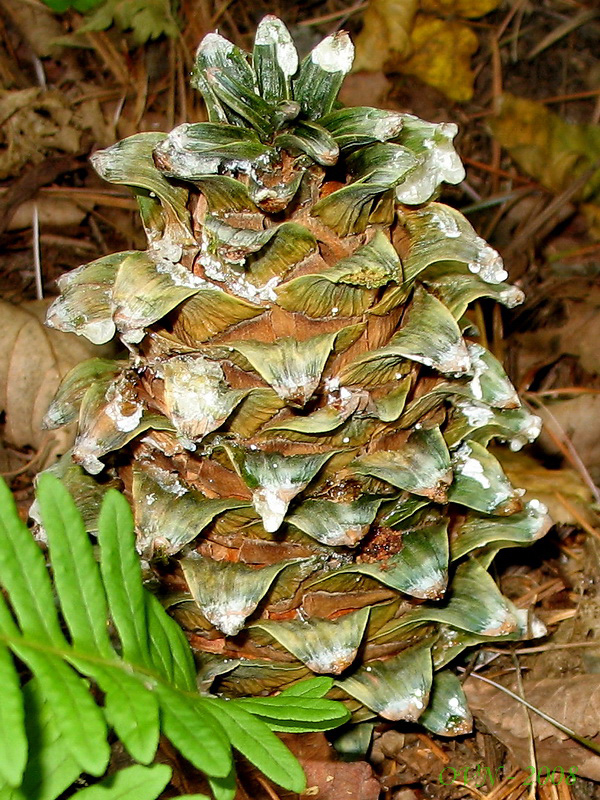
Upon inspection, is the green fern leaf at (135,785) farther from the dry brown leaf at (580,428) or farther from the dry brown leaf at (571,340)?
the dry brown leaf at (571,340)

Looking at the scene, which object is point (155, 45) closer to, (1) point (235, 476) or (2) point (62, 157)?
(2) point (62, 157)

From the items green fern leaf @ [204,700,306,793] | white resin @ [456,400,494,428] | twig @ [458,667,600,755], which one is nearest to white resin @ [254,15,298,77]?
white resin @ [456,400,494,428]

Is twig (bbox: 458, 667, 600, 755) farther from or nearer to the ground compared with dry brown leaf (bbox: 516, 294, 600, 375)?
nearer to the ground

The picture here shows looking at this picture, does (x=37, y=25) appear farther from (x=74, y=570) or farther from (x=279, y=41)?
(x=74, y=570)

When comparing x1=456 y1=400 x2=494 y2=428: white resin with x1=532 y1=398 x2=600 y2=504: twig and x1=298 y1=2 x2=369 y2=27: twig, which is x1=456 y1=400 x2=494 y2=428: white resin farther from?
x1=298 y1=2 x2=369 y2=27: twig

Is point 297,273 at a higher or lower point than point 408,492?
higher

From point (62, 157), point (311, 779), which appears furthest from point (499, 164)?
point (311, 779)

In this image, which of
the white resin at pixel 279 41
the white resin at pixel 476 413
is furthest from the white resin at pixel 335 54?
the white resin at pixel 476 413
